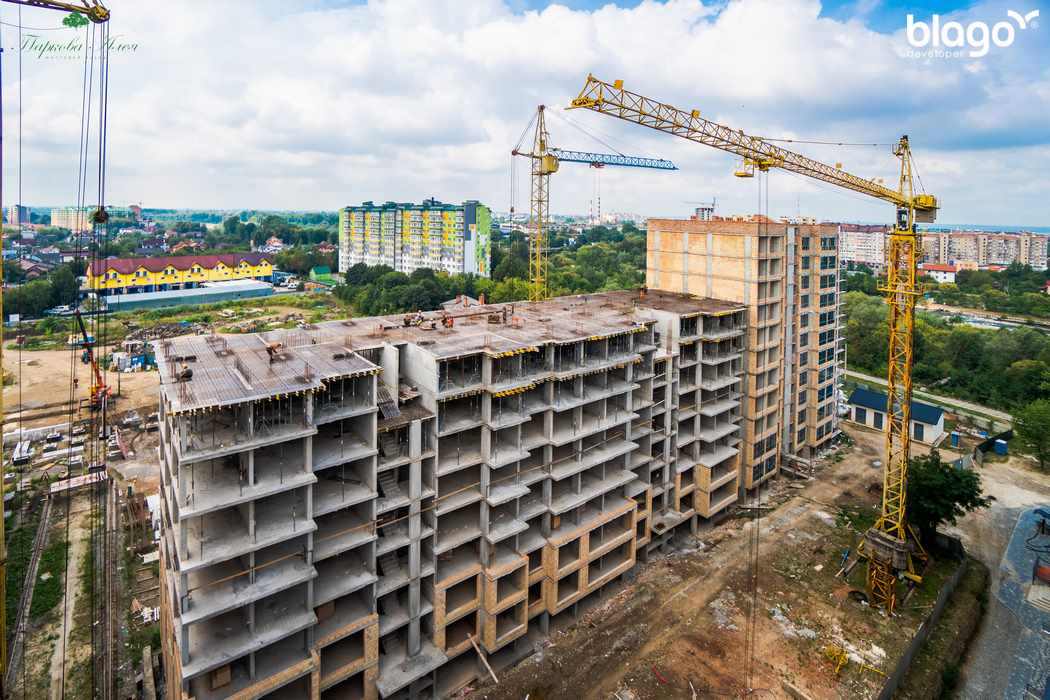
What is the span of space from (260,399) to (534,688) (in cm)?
1478

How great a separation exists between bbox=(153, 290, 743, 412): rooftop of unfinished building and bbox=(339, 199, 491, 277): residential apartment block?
7815cm

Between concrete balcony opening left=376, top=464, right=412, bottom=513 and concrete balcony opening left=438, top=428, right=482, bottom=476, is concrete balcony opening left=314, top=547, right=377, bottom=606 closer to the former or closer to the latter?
concrete balcony opening left=376, top=464, right=412, bottom=513

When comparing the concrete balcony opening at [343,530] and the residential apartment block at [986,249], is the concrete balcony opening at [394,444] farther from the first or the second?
the residential apartment block at [986,249]

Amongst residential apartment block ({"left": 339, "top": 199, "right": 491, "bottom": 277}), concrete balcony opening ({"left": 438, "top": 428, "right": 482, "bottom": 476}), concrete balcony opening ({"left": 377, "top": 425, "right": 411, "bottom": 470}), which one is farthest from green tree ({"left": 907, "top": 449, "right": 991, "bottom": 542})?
residential apartment block ({"left": 339, "top": 199, "right": 491, "bottom": 277})


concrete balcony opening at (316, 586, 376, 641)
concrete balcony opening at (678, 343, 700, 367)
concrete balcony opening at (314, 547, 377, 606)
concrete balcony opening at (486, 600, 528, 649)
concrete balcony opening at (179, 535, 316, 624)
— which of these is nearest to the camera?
concrete balcony opening at (179, 535, 316, 624)

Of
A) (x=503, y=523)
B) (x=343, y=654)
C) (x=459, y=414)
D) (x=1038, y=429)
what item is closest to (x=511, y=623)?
(x=503, y=523)

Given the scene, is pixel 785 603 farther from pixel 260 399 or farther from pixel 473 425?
pixel 260 399

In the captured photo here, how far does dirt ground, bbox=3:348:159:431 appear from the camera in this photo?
50844mm

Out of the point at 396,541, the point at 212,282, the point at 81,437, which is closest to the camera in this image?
the point at 396,541

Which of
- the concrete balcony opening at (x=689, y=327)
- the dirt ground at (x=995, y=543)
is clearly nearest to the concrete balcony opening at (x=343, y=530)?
the concrete balcony opening at (x=689, y=327)

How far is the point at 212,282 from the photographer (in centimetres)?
10888

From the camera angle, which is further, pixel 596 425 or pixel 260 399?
pixel 596 425

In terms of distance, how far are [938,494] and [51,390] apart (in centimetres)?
7232

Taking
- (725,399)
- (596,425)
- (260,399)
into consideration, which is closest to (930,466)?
(725,399)
